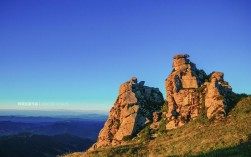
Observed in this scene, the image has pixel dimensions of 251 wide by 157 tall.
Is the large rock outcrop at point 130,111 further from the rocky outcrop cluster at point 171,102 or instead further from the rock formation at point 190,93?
the rock formation at point 190,93

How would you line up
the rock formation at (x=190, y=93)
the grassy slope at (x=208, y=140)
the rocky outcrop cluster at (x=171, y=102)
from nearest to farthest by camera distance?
the grassy slope at (x=208, y=140) → the rock formation at (x=190, y=93) → the rocky outcrop cluster at (x=171, y=102)

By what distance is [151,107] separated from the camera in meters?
70.6

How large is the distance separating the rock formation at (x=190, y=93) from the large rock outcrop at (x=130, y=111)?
5887mm

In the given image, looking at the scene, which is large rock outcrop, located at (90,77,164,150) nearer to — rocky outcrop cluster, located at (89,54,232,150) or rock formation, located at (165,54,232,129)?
rocky outcrop cluster, located at (89,54,232,150)

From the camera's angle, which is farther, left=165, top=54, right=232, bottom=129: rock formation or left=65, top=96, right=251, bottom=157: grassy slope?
left=165, top=54, right=232, bottom=129: rock formation

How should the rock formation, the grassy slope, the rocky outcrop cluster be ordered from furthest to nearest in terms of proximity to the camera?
1. the rocky outcrop cluster
2. the rock formation
3. the grassy slope

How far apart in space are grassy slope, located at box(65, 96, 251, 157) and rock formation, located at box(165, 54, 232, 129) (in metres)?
2.49

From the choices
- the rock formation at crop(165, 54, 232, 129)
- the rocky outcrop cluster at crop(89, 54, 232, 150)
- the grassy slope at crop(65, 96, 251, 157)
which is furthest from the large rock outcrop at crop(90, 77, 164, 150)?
the rock formation at crop(165, 54, 232, 129)

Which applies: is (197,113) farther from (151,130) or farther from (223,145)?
(223,145)

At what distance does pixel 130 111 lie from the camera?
67.8m

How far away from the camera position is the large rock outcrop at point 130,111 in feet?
214

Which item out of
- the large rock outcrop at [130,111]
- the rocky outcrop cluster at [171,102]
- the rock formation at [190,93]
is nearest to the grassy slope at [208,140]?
the rock formation at [190,93]

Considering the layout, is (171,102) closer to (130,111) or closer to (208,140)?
(130,111)

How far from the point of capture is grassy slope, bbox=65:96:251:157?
33.7 m
